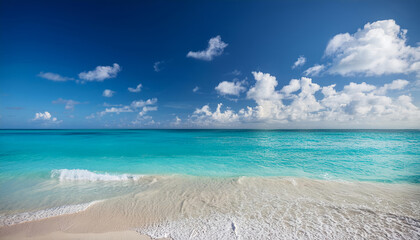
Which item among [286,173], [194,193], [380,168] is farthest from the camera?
[380,168]

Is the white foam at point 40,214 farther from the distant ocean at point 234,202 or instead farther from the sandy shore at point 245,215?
the sandy shore at point 245,215

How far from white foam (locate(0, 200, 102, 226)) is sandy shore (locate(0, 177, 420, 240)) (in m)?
0.23

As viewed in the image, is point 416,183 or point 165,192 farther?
point 416,183

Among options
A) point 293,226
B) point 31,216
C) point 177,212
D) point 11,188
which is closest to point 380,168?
point 293,226

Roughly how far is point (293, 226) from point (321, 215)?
1298mm

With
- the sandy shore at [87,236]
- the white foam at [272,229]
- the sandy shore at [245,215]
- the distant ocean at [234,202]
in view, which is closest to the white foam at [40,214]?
the distant ocean at [234,202]

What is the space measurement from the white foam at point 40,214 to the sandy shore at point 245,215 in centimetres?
23

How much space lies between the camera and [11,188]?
777 centimetres

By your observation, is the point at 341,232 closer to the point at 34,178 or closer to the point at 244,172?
the point at 244,172

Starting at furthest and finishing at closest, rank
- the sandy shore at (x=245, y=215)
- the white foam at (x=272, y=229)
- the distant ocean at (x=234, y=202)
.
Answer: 1. the distant ocean at (x=234, y=202)
2. the sandy shore at (x=245, y=215)
3. the white foam at (x=272, y=229)

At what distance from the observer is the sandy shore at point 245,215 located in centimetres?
434

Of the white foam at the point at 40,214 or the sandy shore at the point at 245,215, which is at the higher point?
the white foam at the point at 40,214

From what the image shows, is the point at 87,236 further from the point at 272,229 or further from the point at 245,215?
the point at 272,229

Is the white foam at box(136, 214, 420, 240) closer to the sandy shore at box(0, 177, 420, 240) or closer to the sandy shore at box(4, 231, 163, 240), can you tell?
the sandy shore at box(0, 177, 420, 240)
